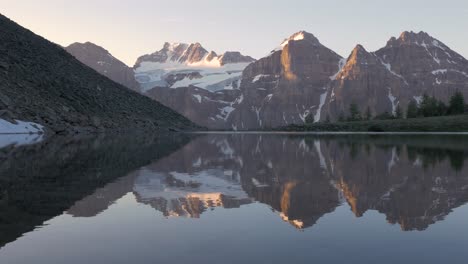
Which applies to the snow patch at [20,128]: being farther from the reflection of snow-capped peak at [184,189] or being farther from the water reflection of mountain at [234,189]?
the reflection of snow-capped peak at [184,189]

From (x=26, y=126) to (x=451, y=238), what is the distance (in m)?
99.5

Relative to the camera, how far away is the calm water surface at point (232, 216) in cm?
1278

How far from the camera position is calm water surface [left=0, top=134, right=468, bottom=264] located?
503 inches

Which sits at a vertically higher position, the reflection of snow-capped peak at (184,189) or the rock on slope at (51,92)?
the rock on slope at (51,92)

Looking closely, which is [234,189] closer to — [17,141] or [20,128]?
[17,141]

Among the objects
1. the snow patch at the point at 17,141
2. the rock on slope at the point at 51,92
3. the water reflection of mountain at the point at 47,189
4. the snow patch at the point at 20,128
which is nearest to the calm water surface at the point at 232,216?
the water reflection of mountain at the point at 47,189

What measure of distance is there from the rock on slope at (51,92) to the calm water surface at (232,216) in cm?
8498

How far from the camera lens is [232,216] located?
17953mm

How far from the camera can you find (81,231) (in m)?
15.2

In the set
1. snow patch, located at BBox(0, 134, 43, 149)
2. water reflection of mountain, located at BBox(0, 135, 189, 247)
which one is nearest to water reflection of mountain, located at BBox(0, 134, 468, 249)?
water reflection of mountain, located at BBox(0, 135, 189, 247)

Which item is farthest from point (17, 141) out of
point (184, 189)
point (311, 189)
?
point (311, 189)

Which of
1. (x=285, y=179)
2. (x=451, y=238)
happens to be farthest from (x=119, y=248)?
(x=285, y=179)

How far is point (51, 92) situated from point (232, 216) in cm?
14269

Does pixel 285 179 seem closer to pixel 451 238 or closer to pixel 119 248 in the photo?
pixel 451 238
